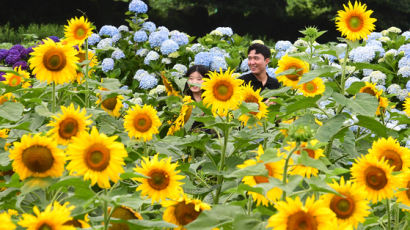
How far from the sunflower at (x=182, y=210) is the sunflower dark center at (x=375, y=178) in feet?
1.61

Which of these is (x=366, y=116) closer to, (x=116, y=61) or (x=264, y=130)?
(x=264, y=130)

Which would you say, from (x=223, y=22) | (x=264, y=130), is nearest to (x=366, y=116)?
(x=264, y=130)

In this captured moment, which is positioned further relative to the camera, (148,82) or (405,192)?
(148,82)

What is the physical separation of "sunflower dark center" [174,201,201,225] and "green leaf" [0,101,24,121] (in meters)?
0.88

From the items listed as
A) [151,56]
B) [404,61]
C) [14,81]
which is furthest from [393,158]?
[151,56]

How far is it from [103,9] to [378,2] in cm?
724

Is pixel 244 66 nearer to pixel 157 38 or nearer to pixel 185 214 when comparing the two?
pixel 157 38

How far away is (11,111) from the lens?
226cm

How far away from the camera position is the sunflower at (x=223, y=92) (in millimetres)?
2145

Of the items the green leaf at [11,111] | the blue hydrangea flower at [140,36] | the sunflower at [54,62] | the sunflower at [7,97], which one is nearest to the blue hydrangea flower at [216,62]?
the blue hydrangea flower at [140,36]

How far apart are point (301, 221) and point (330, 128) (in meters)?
0.92

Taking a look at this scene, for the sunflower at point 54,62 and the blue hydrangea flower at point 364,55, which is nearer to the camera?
the sunflower at point 54,62

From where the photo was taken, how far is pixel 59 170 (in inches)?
62.5

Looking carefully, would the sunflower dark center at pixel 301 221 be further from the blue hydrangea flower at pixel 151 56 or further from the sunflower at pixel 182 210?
the blue hydrangea flower at pixel 151 56
